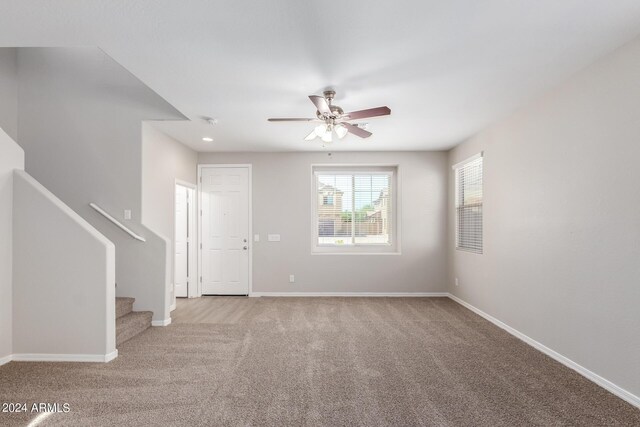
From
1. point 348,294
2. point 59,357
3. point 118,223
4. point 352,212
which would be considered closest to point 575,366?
point 348,294

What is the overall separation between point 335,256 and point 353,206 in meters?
0.98

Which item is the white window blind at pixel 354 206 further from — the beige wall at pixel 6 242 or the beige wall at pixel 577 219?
the beige wall at pixel 6 242

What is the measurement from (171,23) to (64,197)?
3264 millimetres

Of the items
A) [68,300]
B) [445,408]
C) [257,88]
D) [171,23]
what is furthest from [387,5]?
[68,300]

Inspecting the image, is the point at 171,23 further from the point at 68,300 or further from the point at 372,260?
the point at 372,260

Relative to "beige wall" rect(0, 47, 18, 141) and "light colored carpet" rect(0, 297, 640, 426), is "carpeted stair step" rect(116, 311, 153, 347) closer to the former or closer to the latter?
"light colored carpet" rect(0, 297, 640, 426)

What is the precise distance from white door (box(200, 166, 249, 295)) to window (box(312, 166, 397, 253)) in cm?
134

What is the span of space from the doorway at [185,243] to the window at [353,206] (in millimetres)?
2184

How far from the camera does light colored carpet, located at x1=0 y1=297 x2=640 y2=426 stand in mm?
2354

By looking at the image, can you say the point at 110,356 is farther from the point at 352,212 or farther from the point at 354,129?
the point at 352,212

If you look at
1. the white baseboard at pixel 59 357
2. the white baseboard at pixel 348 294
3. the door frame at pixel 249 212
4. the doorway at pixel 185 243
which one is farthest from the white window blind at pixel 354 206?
the white baseboard at pixel 59 357

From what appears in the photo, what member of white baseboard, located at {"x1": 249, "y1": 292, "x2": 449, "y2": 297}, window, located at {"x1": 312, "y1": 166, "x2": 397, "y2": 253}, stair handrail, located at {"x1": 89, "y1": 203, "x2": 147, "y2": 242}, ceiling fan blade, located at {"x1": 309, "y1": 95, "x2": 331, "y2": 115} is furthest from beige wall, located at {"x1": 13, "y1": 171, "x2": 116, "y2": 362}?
window, located at {"x1": 312, "y1": 166, "x2": 397, "y2": 253}

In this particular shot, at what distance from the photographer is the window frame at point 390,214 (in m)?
6.30

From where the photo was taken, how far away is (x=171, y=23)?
2.27 metres
